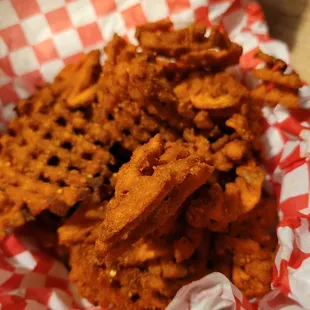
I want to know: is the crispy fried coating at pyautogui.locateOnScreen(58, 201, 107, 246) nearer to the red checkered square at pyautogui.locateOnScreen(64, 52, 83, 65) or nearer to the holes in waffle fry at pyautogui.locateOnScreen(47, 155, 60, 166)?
the holes in waffle fry at pyautogui.locateOnScreen(47, 155, 60, 166)

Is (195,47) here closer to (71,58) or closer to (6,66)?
(71,58)

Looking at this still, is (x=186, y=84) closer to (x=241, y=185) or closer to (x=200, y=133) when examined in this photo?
(x=200, y=133)

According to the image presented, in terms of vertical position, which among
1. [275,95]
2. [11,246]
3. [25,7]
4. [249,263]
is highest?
[25,7]

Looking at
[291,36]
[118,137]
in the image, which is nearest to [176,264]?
[118,137]

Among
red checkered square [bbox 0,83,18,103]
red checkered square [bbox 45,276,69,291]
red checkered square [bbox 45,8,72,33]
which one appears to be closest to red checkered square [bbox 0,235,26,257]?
red checkered square [bbox 45,276,69,291]

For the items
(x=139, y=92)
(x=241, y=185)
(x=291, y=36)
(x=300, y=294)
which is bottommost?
(x=300, y=294)

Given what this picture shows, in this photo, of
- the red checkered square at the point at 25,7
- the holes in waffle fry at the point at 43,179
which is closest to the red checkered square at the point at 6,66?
the red checkered square at the point at 25,7

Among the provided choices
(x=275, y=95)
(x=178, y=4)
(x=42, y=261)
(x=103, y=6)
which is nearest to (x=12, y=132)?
(x=42, y=261)
